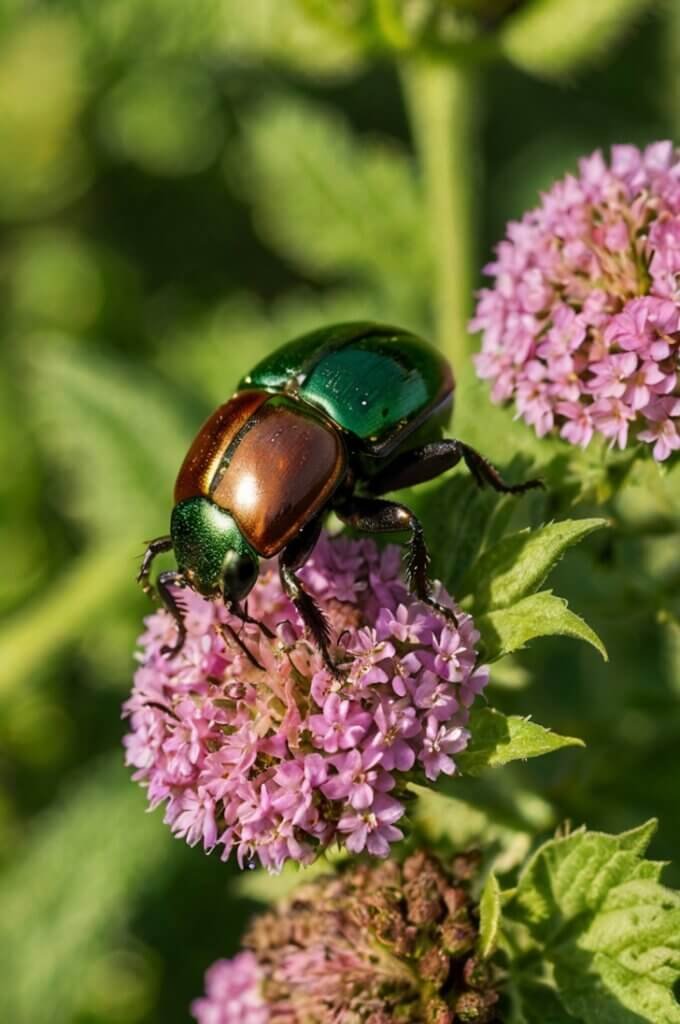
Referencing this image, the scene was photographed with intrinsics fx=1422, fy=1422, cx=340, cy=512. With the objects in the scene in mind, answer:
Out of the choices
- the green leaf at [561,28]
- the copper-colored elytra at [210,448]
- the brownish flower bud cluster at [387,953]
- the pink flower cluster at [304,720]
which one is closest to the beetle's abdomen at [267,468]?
the copper-colored elytra at [210,448]

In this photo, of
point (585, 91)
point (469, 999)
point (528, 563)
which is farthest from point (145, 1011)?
point (585, 91)

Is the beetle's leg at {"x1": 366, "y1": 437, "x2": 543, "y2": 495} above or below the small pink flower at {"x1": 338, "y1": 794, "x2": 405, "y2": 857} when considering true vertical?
above

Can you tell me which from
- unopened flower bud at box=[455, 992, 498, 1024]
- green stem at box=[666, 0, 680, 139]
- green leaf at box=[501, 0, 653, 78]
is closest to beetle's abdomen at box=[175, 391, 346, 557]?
unopened flower bud at box=[455, 992, 498, 1024]

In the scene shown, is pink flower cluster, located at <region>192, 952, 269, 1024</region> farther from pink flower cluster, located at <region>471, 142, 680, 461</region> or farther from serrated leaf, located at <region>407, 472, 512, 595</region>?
pink flower cluster, located at <region>471, 142, 680, 461</region>

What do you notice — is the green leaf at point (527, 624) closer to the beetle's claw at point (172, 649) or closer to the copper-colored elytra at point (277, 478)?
the copper-colored elytra at point (277, 478)

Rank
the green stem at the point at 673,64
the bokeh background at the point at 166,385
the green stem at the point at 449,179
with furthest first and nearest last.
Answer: the green stem at the point at 673,64 < the green stem at the point at 449,179 < the bokeh background at the point at 166,385

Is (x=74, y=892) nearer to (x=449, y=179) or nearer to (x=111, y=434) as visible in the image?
(x=111, y=434)

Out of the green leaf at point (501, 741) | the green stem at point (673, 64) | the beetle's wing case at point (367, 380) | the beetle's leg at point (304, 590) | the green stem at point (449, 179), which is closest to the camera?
the green leaf at point (501, 741)
